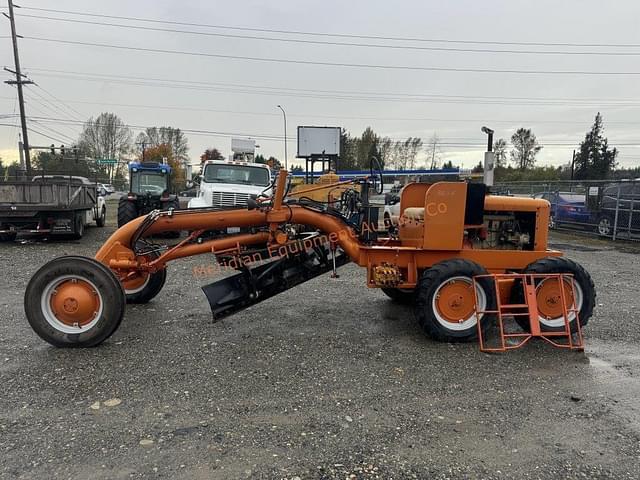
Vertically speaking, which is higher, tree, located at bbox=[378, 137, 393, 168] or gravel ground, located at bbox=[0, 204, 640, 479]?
tree, located at bbox=[378, 137, 393, 168]

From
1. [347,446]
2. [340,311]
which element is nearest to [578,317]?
[340,311]

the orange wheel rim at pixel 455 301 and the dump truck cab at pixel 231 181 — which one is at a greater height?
the dump truck cab at pixel 231 181

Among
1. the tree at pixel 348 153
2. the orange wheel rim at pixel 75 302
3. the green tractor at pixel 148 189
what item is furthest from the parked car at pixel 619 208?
the tree at pixel 348 153

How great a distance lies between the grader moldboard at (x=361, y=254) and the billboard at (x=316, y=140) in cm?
2102

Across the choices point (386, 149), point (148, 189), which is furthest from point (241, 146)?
point (386, 149)

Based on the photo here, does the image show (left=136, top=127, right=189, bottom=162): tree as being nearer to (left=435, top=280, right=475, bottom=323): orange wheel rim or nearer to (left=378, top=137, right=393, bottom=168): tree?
(left=378, top=137, right=393, bottom=168): tree

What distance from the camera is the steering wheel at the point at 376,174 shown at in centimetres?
596

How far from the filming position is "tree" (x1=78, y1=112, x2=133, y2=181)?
235 feet

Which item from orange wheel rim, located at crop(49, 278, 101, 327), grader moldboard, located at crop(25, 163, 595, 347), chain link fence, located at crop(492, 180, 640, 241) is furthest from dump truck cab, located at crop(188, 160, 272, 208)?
chain link fence, located at crop(492, 180, 640, 241)

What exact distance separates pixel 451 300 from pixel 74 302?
4040 mm

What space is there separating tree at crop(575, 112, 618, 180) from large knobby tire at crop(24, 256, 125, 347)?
6917 cm

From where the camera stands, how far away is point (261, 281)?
18.9 ft

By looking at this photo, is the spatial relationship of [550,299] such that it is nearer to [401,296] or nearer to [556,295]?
[556,295]

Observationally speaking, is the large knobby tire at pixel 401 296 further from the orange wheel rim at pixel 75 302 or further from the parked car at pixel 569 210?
the parked car at pixel 569 210
